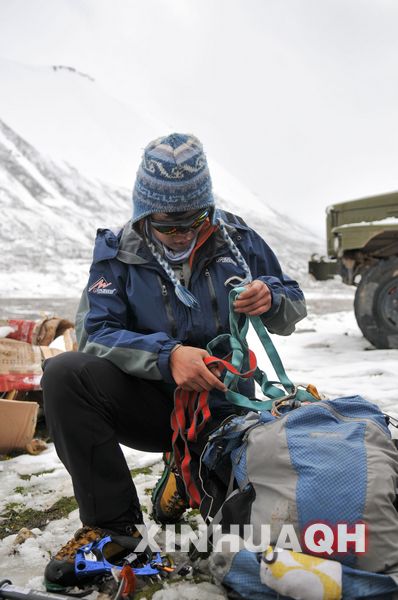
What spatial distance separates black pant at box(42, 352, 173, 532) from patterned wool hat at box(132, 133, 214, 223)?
618 mm

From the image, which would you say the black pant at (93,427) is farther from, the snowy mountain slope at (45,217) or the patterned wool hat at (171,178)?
the snowy mountain slope at (45,217)

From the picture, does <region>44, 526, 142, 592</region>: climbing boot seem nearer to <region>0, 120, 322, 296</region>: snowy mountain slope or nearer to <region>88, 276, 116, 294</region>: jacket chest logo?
<region>88, 276, 116, 294</region>: jacket chest logo

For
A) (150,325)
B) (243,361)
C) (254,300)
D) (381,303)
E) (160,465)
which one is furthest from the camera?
(381,303)

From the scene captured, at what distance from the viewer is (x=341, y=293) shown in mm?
17266

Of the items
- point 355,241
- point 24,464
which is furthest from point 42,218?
point 24,464

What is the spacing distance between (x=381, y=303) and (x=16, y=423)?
452 centimetres

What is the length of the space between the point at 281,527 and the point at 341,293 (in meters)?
16.0

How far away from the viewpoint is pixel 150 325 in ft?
7.50

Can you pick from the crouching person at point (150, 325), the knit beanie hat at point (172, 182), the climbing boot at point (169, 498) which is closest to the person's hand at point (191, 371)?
the crouching person at point (150, 325)

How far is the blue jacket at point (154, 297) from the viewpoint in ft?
7.41

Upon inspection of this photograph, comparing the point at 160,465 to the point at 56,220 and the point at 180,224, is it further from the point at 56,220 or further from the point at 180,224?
the point at 56,220

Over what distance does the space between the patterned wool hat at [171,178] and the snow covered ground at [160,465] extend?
1298 millimetres

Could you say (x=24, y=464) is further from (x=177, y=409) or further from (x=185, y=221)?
(x=185, y=221)

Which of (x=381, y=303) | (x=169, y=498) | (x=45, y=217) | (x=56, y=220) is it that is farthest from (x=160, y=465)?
(x=45, y=217)
